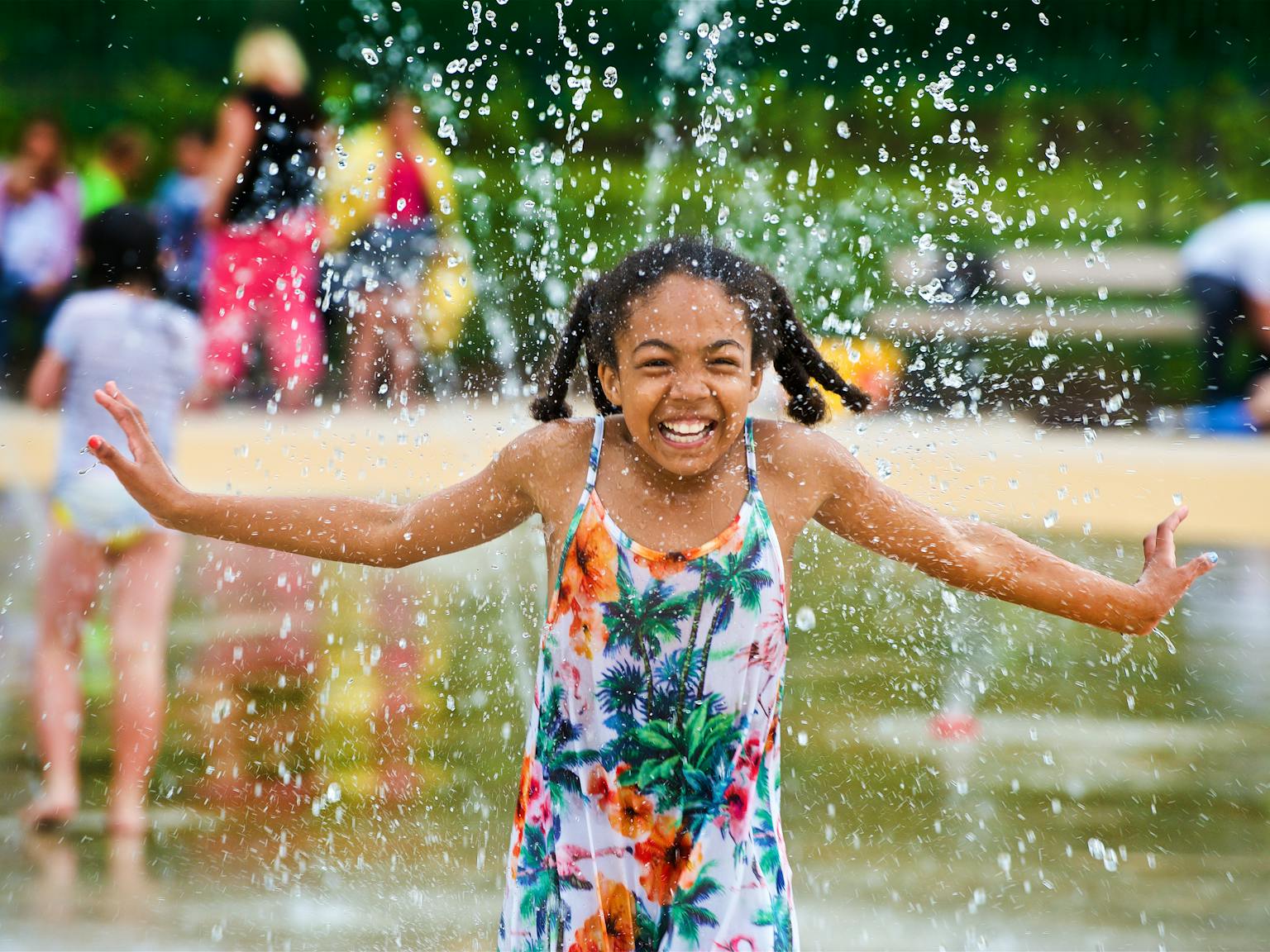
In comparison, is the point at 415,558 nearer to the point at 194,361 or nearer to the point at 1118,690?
the point at 194,361

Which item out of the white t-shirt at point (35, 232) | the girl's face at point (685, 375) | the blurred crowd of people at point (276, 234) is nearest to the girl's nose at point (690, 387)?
the girl's face at point (685, 375)

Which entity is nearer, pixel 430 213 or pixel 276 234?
pixel 430 213

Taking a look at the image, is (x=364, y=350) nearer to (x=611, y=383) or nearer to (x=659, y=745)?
(x=611, y=383)

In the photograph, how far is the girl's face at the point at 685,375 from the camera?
7.64 feet

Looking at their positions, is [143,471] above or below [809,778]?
above

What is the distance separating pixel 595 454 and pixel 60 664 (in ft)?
7.73

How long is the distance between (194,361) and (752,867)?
2.66 meters

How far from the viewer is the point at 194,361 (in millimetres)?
4484

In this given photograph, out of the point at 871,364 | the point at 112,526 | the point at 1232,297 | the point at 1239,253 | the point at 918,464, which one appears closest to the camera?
the point at 112,526

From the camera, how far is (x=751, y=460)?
2.43 meters

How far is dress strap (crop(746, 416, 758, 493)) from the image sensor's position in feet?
7.89

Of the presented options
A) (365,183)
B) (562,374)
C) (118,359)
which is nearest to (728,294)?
(562,374)

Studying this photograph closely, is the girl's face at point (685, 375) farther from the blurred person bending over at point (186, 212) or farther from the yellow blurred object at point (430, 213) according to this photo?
the blurred person bending over at point (186, 212)

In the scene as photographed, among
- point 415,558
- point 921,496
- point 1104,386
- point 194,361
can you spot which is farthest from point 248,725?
point 1104,386
